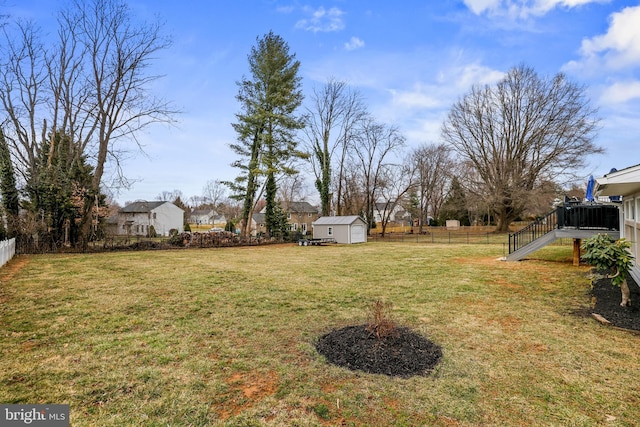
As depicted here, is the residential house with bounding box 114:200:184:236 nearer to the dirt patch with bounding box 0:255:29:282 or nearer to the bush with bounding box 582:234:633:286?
the dirt patch with bounding box 0:255:29:282

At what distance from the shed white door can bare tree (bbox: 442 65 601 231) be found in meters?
13.2

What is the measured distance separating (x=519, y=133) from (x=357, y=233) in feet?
64.1

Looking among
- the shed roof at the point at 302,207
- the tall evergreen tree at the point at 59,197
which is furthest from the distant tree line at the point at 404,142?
→ the shed roof at the point at 302,207

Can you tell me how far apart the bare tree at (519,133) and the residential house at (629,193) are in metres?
22.1

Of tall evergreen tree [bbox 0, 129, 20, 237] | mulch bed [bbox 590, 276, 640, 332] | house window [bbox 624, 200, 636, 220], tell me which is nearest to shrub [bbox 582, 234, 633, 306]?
mulch bed [bbox 590, 276, 640, 332]

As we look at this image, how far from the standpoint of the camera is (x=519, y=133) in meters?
30.5

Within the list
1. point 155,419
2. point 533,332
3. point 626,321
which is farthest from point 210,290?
point 626,321

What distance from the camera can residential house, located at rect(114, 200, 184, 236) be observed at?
38.5 metres

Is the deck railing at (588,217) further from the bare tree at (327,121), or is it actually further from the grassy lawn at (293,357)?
the bare tree at (327,121)

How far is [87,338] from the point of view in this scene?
4.70 metres

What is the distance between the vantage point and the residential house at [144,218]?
38.5m

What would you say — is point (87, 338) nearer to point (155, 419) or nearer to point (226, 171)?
point (155, 419)

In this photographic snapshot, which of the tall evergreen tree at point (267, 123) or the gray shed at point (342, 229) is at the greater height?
the tall evergreen tree at point (267, 123)

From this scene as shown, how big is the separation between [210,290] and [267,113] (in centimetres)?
1979
